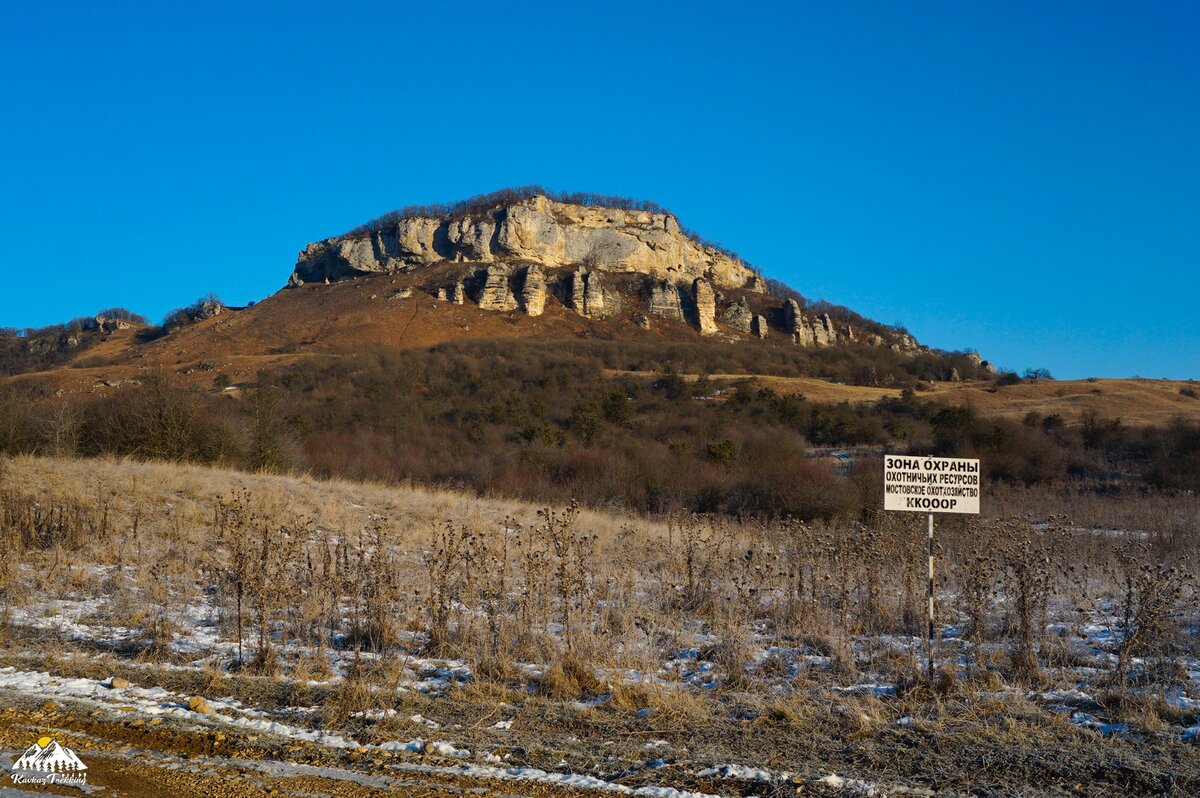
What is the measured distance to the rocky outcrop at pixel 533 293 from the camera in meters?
98.6

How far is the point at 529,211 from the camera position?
117500 mm

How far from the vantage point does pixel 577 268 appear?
11375 centimetres

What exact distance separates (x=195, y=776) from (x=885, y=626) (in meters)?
6.91

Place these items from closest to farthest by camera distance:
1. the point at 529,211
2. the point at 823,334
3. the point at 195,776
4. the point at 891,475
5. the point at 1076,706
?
the point at 195,776
the point at 1076,706
the point at 891,475
the point at 823,334
the point at 529,211

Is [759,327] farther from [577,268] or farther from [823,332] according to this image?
[577,268]

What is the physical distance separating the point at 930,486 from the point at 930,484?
2 centimetres

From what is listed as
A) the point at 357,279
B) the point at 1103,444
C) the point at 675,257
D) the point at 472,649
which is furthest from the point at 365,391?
the point at 675,257

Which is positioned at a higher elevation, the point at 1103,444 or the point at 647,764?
the point at 1103,444

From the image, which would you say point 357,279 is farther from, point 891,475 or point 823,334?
point 891,475

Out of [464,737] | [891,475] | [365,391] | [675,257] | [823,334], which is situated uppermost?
[675,257]

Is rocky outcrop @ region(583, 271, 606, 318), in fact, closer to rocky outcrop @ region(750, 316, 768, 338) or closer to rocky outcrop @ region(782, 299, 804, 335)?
rocky outcrop @ region(750, 316, 768, 338)

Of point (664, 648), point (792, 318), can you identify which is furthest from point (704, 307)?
point (664, 648)

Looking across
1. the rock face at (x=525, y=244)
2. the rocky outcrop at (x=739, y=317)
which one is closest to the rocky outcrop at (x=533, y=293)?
the rock face at (x=525, y=244)

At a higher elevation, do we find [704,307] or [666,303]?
[666,303]
